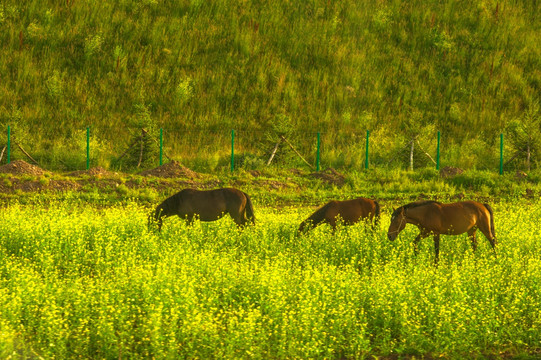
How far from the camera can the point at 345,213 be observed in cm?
1705

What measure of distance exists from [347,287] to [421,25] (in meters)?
45.7

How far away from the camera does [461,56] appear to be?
168ft

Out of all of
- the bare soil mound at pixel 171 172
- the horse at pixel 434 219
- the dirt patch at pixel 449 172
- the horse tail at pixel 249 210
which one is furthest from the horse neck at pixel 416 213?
the dirt patch at pixel 449 172

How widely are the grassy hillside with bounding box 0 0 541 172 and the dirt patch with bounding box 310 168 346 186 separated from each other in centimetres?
566

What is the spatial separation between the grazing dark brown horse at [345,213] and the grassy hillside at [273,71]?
18.9m

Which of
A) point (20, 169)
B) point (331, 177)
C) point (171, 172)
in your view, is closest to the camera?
point (20, 169)

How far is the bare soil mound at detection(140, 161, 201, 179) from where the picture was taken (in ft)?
94.6

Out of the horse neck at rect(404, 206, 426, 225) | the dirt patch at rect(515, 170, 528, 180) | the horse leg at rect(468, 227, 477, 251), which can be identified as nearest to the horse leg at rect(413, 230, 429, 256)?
the horse neck at rect(404, 206, 426, 225)

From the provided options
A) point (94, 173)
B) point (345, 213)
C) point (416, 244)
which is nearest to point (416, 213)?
point (416, 244)

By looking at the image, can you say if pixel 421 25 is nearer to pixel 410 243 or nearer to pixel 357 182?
pixel 357 182

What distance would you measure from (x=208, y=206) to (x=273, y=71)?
1239 inches

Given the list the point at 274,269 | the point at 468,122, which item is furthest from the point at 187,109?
the point at 274,269

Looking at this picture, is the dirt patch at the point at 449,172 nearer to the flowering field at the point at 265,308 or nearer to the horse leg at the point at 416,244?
the flowering field at the point at 265,308

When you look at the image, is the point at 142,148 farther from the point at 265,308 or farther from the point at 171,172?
the point at 265,308
